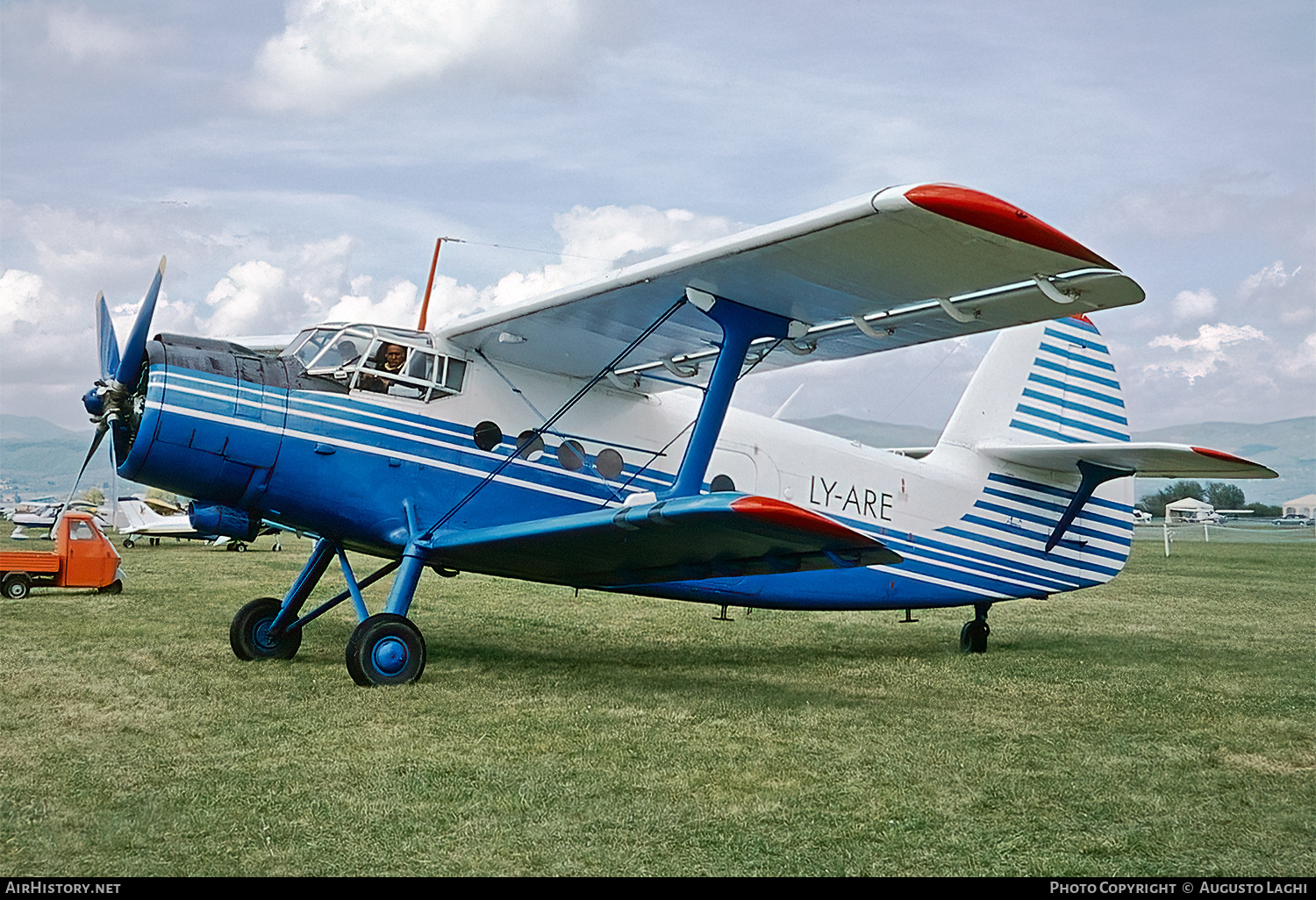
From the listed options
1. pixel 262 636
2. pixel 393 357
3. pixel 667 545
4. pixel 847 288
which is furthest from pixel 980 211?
pixel 262 636

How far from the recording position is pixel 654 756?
4965 millimetres

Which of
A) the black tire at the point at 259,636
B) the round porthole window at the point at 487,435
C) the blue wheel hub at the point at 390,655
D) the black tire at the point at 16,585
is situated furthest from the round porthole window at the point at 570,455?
the black tire at the point at 16,585

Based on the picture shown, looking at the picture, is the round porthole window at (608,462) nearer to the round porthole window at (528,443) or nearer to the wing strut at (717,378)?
the round porthole window at (528,443)

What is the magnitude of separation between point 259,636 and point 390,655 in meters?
1.87

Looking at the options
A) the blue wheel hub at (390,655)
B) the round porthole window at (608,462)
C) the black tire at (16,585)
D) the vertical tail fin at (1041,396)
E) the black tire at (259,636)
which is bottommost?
the black tire at (16,585)

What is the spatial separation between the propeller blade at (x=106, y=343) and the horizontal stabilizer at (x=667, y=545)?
269 centimetres

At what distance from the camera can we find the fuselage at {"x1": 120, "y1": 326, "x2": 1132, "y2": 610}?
675 centimetres

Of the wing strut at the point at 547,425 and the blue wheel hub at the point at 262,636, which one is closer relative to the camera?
the wing strut at the point at 547,425

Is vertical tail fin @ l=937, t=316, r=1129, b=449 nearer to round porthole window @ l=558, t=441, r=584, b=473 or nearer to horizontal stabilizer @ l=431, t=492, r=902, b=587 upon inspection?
horizontal stabilizer @ l=431, t=492, r=902, b=587

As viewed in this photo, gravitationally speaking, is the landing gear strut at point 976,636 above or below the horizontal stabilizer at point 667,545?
below

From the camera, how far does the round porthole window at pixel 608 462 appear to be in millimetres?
8070

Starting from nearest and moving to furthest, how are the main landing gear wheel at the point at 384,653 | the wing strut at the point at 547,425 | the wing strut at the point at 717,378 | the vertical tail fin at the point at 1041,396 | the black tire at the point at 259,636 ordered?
the main landing gear wheel at the point at 384,653, the wing strut at the point at 717,378, the wing strut at the point at 547,425, the black tire at the point at 259,636, the vertical tail fin at the point at 1041,396

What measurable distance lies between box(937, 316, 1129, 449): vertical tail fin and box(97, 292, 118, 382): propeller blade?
7384mm

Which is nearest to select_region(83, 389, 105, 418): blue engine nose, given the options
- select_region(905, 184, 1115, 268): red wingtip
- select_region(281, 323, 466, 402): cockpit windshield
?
select_region(281, 323, 466, 402): cockpit windshield
